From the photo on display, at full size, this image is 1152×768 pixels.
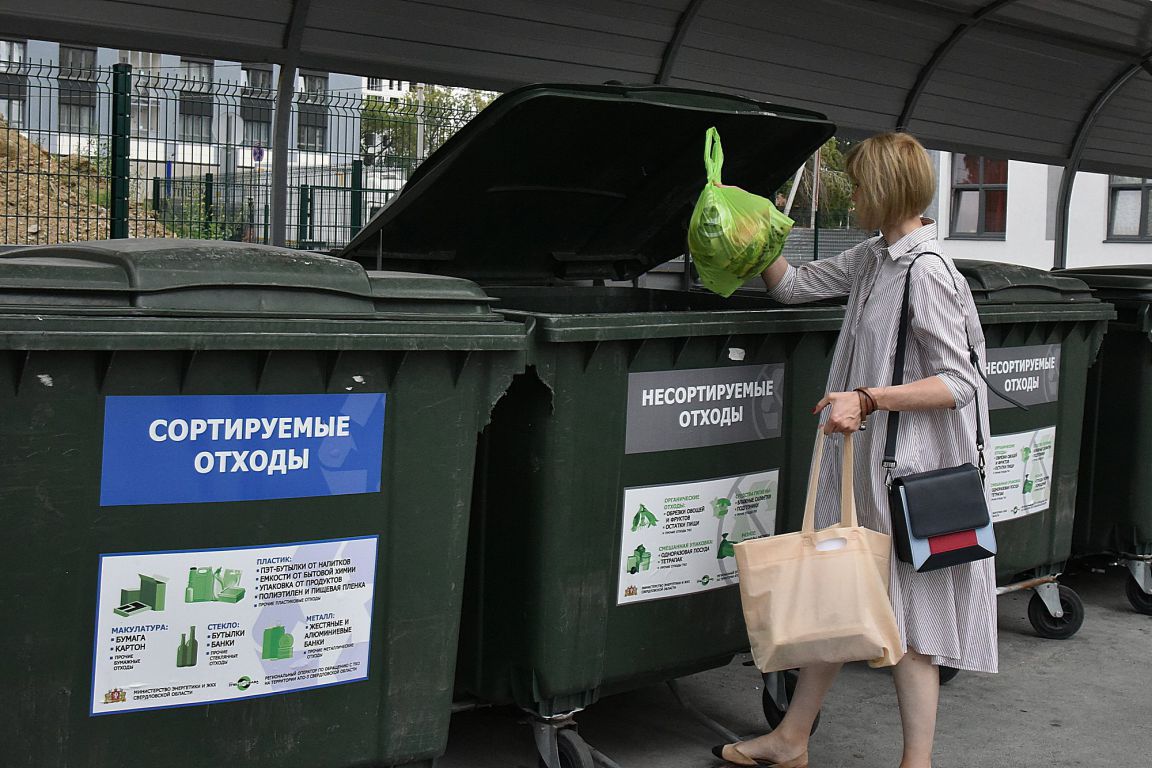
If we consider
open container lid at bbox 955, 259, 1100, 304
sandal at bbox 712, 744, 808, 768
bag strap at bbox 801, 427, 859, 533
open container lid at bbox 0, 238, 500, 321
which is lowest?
sandal at bbox 712, 744, 808, 768

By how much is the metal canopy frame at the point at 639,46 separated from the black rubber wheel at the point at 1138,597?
10.0ft

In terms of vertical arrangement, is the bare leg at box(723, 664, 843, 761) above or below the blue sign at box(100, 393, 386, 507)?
below

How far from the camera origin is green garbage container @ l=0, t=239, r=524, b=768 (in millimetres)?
2465

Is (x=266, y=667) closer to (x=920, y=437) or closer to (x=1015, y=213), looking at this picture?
(x=920, y=437)

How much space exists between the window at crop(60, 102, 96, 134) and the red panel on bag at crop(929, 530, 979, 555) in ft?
17.7

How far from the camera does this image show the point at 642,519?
340 centimetres

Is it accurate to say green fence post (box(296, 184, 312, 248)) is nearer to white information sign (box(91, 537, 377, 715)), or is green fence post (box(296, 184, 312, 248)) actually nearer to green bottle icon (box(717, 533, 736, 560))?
green bottle icon (box(717, 533, 736, 560))

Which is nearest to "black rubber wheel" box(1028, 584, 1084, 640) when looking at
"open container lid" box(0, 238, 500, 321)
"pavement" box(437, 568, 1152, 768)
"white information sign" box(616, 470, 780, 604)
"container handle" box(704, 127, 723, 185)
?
"pavement" box(437, 568, 1152, 768)

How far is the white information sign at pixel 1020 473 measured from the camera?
4676 mm

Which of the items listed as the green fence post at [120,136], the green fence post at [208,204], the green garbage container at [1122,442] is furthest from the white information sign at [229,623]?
the green fence post at [208,204]

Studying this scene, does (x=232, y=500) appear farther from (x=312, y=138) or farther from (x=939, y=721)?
(x=312, y=138)

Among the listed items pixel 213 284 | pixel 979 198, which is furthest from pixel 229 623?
pixel 979 198

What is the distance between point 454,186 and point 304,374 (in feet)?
4.76

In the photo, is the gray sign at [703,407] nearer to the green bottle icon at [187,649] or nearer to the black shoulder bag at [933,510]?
the black shoulder bag at [933,510]
